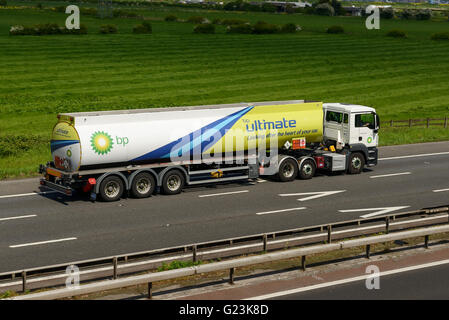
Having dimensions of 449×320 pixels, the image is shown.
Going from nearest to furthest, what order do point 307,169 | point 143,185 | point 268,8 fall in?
point 143,185 < point 307,169 < point 268,8

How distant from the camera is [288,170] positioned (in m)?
30.0

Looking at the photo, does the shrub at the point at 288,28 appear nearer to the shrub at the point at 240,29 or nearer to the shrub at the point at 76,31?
the shrub at the point at 240,29

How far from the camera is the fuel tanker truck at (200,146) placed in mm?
25328

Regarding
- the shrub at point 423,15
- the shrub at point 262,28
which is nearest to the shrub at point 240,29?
the shrub at point 262,28

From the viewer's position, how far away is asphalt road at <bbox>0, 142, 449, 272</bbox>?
2056 centimetres

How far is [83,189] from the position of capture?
25766 millimetres

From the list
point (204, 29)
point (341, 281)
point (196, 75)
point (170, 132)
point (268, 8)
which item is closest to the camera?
point (341, 281)

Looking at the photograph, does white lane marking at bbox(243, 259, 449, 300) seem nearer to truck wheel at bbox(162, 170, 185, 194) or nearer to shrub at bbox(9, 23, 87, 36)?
truck wheel at bbox(162, 170, 185, 194)

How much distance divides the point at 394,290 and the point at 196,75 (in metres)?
49.4

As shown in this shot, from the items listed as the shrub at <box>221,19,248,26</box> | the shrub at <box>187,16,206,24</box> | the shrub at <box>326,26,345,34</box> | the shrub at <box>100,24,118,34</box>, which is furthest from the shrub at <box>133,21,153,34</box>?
the shrub at <box>326,26,345,34</box>
